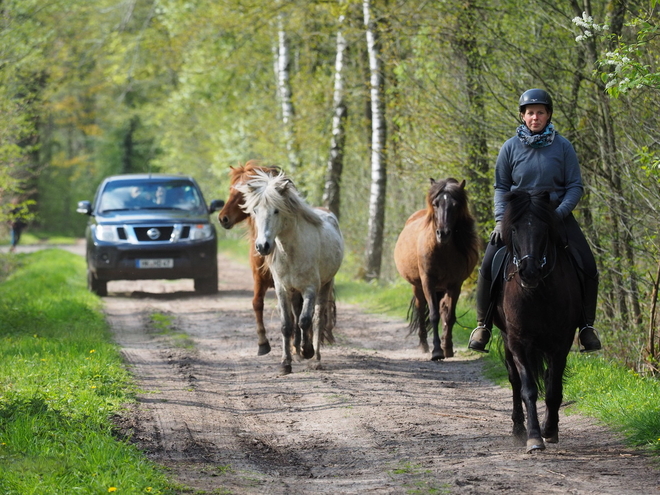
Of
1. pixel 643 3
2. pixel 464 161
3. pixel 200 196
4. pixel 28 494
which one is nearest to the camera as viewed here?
pixel 28 494

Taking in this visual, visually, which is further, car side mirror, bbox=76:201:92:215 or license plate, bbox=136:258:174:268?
car side mirror, bbox=76:201:92:215

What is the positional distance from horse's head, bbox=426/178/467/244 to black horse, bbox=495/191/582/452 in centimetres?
355

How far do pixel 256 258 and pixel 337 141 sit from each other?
9.70 meters

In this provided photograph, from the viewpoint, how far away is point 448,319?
1055 cm

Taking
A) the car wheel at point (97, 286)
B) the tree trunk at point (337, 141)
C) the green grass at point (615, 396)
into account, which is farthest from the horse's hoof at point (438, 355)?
the tree trunk at point (337, 141)

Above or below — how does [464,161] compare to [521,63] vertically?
below

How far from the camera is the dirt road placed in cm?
536

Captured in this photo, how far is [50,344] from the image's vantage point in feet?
31.7

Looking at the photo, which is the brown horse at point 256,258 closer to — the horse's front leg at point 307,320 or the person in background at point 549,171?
the horse's front leg at point 307,320

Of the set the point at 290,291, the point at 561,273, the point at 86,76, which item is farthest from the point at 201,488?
the point at 86,76

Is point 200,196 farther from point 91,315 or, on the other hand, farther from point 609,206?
point 609,206

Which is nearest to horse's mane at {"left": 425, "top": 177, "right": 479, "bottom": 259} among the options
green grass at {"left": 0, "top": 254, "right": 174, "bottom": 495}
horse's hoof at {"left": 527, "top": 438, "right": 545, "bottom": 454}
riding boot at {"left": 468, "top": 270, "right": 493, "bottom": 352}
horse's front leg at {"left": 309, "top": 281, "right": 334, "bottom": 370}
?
horse's front leg at {"left": 309, "top": 281, "right": 334, "bottom": 370}

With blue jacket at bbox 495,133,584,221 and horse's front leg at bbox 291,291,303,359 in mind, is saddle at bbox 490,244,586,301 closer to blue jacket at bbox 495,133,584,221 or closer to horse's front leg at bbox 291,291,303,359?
A: blue jacket at bbox 495,133,584,221

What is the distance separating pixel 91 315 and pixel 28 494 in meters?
8.47
